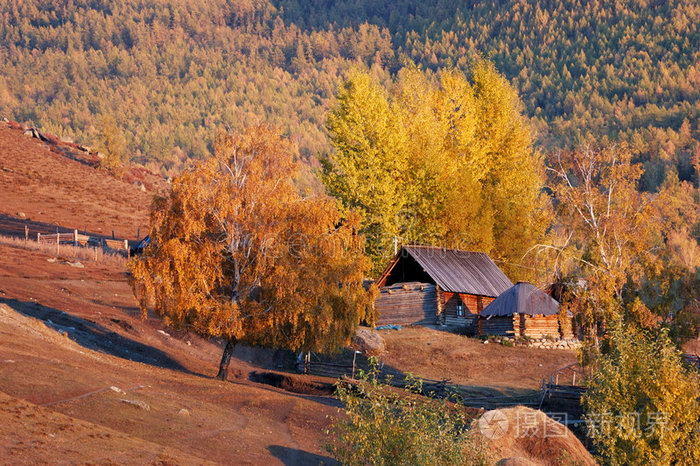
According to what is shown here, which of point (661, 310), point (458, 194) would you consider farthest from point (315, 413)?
point (458, 194)

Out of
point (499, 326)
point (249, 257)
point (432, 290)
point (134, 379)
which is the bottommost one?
point (134, 379)

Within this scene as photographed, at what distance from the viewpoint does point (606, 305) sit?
27156 mm

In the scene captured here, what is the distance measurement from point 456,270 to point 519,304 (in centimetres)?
658

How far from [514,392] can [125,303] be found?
23367 millimetres

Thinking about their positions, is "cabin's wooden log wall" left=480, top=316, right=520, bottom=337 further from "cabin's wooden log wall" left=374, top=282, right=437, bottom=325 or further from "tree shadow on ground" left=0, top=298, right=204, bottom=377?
"tree shadow on ground" left=0, top=298, right=204, bottom=377

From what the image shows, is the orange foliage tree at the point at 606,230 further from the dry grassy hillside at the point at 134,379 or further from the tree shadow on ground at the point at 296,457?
the tree shadow on ground at the point at 296,457

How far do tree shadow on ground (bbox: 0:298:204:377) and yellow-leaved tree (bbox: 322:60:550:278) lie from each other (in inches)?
768

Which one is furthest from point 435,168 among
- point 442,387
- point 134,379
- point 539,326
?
point 134,379

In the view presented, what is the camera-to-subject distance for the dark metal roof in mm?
46031

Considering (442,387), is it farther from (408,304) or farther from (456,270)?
(456,270)

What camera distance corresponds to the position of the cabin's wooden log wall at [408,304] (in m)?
50.0

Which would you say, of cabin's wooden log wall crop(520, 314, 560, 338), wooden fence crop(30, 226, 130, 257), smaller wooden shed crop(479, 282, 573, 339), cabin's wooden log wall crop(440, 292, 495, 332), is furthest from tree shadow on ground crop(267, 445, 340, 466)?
wooden fence crop(30, 226, 130, 257)

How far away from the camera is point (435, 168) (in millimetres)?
54188

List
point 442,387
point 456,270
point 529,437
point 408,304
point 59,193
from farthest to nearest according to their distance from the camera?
1. point 59,193
2. point 456,270
3. point 408,304
4. point 442,387
5. point 529,437
